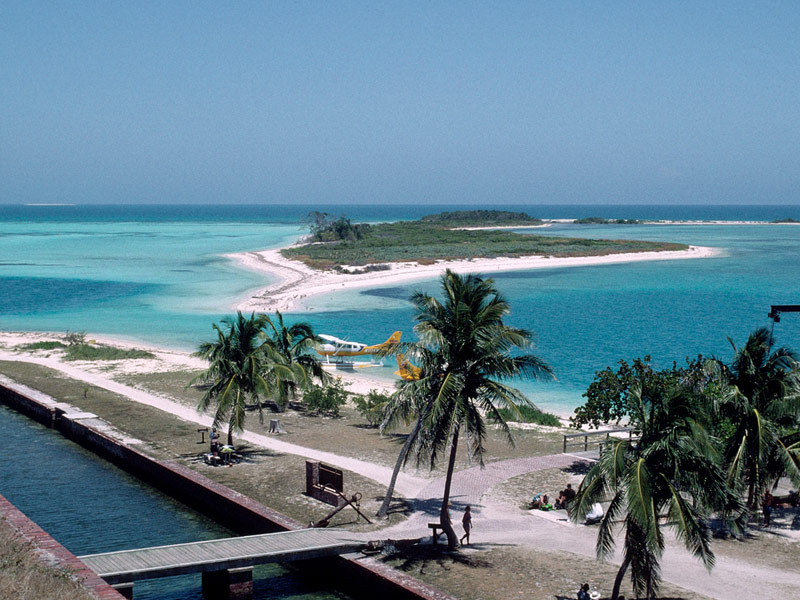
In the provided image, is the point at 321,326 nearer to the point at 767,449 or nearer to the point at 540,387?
the point at 540,387

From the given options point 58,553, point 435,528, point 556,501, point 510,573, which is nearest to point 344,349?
point 556,501

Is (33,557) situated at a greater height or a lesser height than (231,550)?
greater

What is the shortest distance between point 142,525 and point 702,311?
185 ft

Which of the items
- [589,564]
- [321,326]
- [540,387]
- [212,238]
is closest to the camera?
[589,564]

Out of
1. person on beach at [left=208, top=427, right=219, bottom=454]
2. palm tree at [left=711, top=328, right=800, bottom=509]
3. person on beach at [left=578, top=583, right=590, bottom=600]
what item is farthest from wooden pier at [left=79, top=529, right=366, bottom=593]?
palm tree at [left=711, top=328, right=800, bottom=509]

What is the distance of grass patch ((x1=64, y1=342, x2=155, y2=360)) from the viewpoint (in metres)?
43.7

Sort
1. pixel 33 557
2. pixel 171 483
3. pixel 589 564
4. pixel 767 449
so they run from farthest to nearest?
pixel 171 483
pixel 767 449
pixel 589 564
pixel 33 557

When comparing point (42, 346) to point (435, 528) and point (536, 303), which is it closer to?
point (435, 528)

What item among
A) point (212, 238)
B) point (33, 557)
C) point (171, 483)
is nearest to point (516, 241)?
point (212, 238)

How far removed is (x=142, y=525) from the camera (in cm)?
2150

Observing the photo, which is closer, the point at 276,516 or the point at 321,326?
the point at 276,516

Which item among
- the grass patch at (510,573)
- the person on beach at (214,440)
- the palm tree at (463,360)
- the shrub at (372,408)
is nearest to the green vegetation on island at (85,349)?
the shrub at (372,408)

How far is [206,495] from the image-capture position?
22.5 m

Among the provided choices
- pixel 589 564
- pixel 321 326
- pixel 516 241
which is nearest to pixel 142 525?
pixel 589 564
